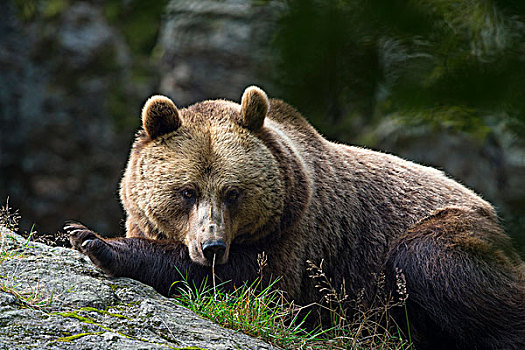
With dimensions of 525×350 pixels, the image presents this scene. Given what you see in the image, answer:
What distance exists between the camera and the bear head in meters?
4.55

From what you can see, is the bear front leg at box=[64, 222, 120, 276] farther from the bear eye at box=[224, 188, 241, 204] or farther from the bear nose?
the bear eye at box=[224, 188, 241, 204]

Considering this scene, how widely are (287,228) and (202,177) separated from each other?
2.49 ft

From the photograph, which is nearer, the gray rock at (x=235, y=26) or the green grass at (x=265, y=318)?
the gray rock at (x=235, y=26)

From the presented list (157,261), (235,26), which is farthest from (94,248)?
(235,26)

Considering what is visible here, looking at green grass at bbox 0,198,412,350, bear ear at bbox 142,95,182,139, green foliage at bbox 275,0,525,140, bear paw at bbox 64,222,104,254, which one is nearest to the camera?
green foliage at bbox 275,0,525,140

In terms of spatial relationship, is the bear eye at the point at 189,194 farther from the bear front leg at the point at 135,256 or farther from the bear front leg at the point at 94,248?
the bear front leg at the point at 94,248

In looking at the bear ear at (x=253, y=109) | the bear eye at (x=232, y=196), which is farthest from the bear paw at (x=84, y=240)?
the bear ear at (x=253, y=109)

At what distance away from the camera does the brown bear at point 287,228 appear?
4398 millimetres

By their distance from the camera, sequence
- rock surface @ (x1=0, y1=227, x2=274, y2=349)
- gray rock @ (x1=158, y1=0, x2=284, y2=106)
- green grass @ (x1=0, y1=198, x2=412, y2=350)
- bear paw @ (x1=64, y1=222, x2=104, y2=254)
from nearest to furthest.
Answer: gray rock @ (x1=158, y1=0, x2=284, y2=106) → rock surface @ (x1=0, y1=227, x2=274, y2=349) → green grass @ (x1=0, y1=198, x2=412, y2=350) → bear paw @ (x1=64, y1=222, x2=104, y2=254)

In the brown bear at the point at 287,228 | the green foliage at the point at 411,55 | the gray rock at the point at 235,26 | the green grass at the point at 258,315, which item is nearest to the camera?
A: the green foliage at the point at 411,55

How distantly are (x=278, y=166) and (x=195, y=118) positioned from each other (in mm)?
754

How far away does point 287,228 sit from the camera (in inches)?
189

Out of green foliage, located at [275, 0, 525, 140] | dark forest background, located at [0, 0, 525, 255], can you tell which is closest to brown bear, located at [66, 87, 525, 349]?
dark forest background, located at [0, 0, 525, 255]

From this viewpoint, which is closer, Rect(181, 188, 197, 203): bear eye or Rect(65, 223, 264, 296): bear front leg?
Rect(65, 223, 264, 296): bear front leg
